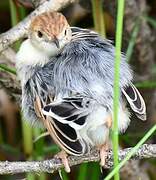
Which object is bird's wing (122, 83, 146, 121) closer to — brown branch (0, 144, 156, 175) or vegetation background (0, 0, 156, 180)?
brown branch (0, 144, 156, 175)

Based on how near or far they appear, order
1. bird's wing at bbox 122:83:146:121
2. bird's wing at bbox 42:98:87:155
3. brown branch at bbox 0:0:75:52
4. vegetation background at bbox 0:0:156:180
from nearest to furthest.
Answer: bird's wing at bbox 42:98:87:155, bird's wing at bbox 122:83:146:121, brown branch at bbox 0:0:75:52, vegetation background at bbox 0:0:156:180

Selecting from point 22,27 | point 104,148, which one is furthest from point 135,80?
point 104,148

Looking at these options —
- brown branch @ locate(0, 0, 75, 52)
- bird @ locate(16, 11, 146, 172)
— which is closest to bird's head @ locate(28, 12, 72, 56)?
bird @ locate(16, 11, 146, 172)

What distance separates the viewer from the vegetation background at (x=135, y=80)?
2.36 m

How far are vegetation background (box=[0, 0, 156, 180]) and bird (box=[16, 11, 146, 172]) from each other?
289mm

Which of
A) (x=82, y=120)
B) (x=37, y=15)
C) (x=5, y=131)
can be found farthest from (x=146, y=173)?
(x=82, y=120)

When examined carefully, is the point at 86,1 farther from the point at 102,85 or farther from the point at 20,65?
the point at 102,85

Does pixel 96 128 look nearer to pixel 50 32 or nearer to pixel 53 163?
pixel 53 163

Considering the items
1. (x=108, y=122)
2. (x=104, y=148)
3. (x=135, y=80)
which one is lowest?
(x=135, y=80)

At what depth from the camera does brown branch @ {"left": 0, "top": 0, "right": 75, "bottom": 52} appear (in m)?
2.04

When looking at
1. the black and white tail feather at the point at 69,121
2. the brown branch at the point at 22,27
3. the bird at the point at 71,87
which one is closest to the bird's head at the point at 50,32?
the bird at the point at 71,87

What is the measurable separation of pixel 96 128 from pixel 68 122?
0.44 feet

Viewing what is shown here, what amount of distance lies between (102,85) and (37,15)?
0.46 meters

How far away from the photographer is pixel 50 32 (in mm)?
1929
